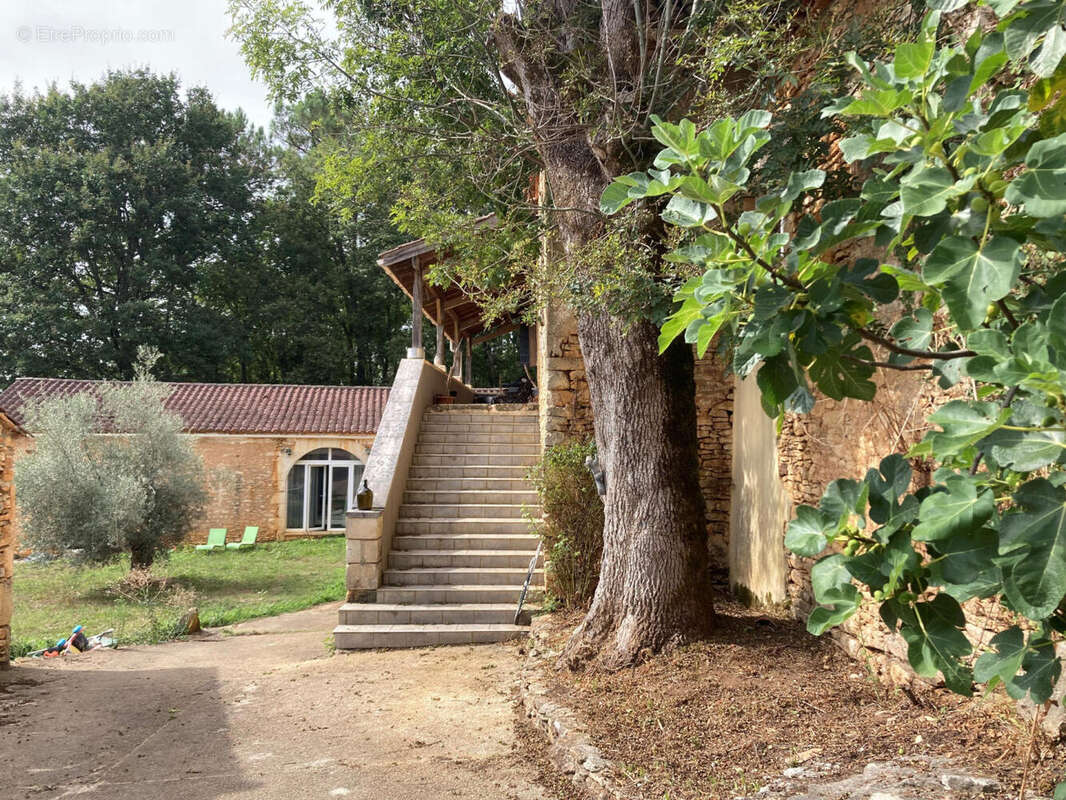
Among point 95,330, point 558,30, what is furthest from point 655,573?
point 95,330

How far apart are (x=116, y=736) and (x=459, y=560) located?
3.86m

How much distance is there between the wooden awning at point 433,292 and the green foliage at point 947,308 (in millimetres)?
5731

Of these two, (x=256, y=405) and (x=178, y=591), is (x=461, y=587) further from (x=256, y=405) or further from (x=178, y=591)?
(x=256, y=405)

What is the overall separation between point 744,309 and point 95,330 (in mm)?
28555

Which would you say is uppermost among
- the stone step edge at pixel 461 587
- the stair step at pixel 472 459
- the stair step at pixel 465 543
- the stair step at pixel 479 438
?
the stair step at pixel 479 438

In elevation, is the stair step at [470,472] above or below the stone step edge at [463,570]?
above

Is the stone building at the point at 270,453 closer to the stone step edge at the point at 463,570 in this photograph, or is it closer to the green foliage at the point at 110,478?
the green foliage at the point at 110,478

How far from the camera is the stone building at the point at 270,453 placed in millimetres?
17766

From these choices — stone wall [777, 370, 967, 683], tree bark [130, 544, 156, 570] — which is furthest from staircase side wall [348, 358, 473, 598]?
tree bark [130, 544, 156, 570]

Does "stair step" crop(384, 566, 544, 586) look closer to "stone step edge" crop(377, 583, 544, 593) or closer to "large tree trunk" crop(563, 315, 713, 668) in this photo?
"stone step edge" crop(377, 583, 544, 593)

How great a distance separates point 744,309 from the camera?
5.58ft

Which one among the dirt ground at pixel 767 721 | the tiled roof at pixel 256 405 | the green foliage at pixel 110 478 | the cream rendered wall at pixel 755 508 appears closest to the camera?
the dirt ground at pixel 767 721

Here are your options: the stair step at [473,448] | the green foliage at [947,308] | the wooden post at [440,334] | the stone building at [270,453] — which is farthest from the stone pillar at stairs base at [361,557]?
the stone building at [270,453]

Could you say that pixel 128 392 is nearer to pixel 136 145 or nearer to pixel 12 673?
pixel 12 673
